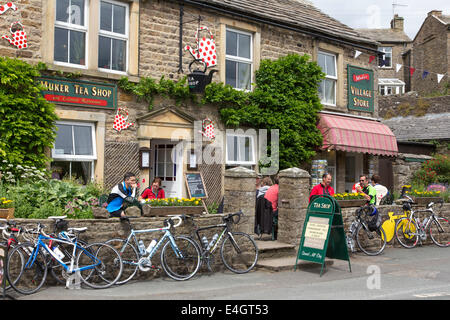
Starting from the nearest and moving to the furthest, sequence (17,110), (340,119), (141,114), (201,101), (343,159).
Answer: (17,110) → (141,114) → (201,101) → (340,119) → (343,159)

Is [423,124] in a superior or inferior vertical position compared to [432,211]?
superior

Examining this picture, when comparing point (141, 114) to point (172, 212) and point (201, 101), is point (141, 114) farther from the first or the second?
point (172, 212)

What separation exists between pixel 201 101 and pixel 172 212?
4892 millimetres

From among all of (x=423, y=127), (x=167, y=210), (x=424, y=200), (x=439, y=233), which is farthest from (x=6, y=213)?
(x=423, y=127)

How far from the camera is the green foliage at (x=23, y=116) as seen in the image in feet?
31.8

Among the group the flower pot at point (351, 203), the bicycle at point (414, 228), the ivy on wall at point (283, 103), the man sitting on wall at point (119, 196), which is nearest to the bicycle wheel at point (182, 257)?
the man sitting on wall at point (119, 196)

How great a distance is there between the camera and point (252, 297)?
6.88 m

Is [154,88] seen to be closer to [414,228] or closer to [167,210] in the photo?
[167,210]

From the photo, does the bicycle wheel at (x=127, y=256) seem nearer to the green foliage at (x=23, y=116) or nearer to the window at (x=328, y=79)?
the green foliage at (x=23, y=116)

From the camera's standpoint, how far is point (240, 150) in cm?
1408

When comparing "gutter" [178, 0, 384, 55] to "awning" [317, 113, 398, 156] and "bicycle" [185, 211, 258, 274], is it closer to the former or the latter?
"awning" [317, 113, 398, 156]

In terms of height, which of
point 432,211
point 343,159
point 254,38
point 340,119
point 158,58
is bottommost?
point 432,211

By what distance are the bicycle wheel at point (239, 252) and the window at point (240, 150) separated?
475 centimetres
